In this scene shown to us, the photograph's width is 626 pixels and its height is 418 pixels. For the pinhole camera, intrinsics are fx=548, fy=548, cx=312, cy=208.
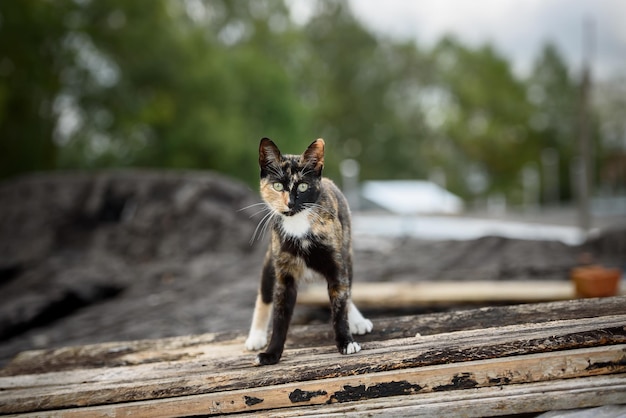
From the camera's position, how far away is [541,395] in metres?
2.39

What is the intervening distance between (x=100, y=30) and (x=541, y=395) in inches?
629

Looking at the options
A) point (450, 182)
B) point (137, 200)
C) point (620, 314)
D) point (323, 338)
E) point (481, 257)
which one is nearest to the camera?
point (620, 314)

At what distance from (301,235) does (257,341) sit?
2.78ft

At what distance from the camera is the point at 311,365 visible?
2682 millimetres

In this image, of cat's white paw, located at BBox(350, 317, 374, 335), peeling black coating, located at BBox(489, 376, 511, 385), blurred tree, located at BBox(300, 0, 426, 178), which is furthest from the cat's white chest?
blurred tree, located at BBox(300, 0, 426, 178)

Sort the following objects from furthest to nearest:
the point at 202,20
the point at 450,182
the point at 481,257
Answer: the point at 450,182
the point at 202,20
the point at 481,257

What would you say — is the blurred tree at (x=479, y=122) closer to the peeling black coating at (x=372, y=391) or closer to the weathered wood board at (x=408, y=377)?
the weathered wood board at (x=408, y=377)

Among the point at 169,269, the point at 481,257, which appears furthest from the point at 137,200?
the point at 481,257

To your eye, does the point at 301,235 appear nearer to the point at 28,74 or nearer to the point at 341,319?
the point at 341,319

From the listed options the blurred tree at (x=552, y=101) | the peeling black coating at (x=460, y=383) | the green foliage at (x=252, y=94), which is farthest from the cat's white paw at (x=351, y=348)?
the blurred tree at (x=552, y=101)

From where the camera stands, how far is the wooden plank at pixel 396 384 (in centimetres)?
244

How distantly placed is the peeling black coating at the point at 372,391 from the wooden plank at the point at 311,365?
7 centimetres

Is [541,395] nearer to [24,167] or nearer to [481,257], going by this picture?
[481,257]

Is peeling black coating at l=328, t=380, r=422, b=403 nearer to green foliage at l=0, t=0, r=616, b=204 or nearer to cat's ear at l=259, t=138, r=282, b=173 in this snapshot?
cat's ear at l=259, t=138, r=282, b=173
